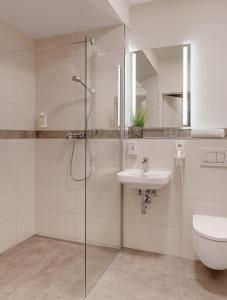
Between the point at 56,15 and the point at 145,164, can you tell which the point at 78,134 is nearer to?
the point at 145,164

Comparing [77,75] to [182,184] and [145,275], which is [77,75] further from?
[145,275]

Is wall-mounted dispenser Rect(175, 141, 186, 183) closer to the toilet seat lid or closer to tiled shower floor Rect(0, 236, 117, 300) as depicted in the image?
the toilet seat lid

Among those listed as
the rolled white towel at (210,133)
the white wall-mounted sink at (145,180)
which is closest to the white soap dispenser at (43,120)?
the white wall-mounted sink at (145,180)

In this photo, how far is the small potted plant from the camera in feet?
7.72

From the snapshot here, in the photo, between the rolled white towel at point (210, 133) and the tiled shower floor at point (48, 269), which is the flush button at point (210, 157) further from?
the tiled shower floor at point (48, 269)

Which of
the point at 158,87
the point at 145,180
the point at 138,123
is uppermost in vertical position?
the point at 158,87

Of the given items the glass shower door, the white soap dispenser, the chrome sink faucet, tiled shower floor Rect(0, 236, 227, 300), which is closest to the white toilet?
tiled shower floor Rect(0, 236, 227, 300)

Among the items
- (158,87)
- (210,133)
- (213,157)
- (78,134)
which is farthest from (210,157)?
(78,134)

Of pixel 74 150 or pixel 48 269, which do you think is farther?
pixel 74 150

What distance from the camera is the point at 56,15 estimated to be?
7.16 feet

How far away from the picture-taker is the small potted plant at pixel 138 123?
2354 millimetres

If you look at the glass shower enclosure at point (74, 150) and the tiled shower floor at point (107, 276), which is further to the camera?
the glass shower enclosure at point (74, 150)

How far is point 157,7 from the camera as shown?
7.60 feet

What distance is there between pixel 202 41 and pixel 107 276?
2.18 metres
